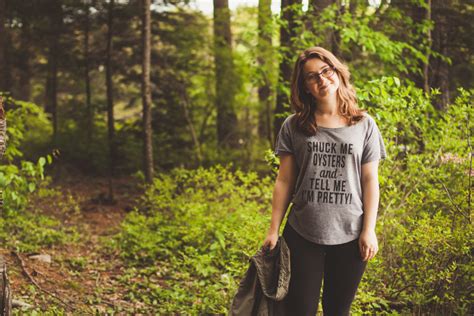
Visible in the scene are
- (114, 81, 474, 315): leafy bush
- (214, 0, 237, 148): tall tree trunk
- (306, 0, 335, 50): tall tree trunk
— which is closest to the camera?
(114, 81, 474, 315): leafy bush

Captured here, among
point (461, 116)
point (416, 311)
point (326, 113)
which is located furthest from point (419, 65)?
point (326, 113)

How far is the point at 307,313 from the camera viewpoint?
3.12m

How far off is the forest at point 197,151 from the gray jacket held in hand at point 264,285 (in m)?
1.55

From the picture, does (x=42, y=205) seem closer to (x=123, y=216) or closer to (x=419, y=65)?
(x=123, y=216)

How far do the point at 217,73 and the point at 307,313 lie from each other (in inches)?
423

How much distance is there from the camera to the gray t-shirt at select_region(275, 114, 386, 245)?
3.02 meters

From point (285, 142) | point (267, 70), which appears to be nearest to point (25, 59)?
point (267, 70)

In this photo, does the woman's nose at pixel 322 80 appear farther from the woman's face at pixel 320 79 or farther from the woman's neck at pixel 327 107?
the woman's neck at pixel 327 107

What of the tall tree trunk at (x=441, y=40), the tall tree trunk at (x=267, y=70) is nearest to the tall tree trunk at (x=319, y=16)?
the tall tree trunk at (x=441, y=40)

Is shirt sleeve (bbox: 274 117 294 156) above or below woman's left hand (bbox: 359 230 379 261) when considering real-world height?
above

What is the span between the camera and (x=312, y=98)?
10.5 feet

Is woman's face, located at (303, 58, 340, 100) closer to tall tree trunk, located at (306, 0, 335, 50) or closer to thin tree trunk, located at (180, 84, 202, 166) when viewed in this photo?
tall tree trunk, located at (306, 0, 335, 50)

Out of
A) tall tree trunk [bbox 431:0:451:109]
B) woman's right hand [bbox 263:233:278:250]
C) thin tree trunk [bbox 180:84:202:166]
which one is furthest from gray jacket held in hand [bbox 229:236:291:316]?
thin tree trunk [bbox 180:84:202:166]

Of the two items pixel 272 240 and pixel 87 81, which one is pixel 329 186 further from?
pixel 87 81
